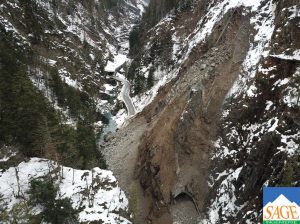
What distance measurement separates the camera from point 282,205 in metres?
14.4

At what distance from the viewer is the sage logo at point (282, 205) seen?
1412 centimetres

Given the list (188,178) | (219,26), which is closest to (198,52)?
(219,26)

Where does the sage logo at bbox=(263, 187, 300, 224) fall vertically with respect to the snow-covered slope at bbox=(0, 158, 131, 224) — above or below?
below

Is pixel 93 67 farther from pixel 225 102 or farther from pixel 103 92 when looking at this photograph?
pixel 225 102

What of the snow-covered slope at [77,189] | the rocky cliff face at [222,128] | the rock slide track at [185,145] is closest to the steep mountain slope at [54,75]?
the snow-covered slope at [77,189]

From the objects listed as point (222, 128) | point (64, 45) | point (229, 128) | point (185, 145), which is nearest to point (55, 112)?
point (185, 145)

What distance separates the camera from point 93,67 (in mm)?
96812

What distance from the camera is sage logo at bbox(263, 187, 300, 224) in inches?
556

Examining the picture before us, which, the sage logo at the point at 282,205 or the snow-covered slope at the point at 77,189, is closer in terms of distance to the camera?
the sage logo at the point at 282,205

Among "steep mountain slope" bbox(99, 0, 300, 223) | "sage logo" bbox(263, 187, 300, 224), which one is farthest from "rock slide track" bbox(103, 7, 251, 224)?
"sage logo" bbox(263, 187, 300, 224)

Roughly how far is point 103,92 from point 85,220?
61.5 m

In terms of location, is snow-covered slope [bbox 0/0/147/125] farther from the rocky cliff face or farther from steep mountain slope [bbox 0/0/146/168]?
the rocky cliff face

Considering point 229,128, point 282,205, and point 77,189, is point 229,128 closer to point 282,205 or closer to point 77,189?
point 77,189

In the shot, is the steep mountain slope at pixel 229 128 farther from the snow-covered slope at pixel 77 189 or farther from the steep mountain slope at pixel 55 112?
the steep mountain slope at pixel 55 112
